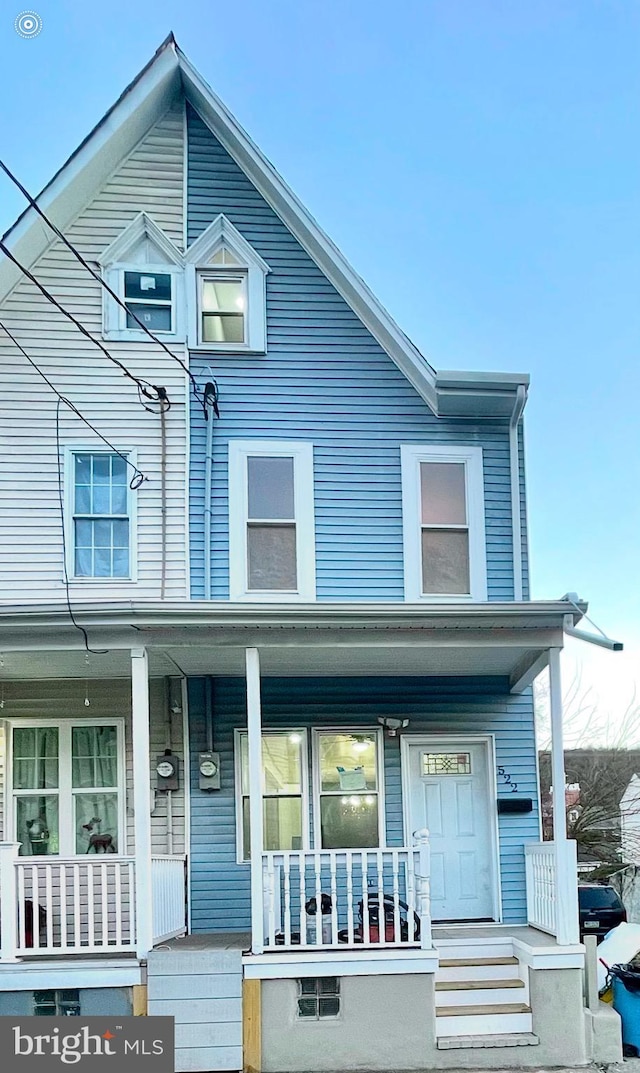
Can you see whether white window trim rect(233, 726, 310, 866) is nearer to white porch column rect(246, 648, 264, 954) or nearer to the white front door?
the white front door

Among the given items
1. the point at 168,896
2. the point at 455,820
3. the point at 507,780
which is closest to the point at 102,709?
the point at 168,896

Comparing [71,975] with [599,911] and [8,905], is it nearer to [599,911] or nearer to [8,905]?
[8,905]

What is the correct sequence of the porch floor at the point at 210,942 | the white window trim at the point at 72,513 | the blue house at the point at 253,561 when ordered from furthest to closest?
the white window trim at the point at 72,513 → the blue house at the point at 253,561 → the porch floor at the point at 210,942


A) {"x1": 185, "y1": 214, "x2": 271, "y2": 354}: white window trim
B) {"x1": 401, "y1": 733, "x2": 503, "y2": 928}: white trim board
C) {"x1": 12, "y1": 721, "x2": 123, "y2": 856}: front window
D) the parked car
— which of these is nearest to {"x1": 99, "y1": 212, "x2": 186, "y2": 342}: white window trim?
{"x1": 185, "y1": 214, "x2": 271, "y2": 354}: white window trim

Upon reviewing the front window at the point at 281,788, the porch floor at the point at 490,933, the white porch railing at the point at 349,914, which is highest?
the front window at the point at 281,788

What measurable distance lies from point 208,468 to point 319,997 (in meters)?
5.02

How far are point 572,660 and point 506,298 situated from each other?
1208 centimetres

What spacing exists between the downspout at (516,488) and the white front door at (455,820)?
1.77 m

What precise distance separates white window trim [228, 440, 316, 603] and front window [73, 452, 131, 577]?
1.08 m

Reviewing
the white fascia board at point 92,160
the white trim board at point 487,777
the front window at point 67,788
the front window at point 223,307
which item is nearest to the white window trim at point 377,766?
the white trim board at point 487,777

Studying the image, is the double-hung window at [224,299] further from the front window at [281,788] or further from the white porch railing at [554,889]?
the white porch railing at [554,889]

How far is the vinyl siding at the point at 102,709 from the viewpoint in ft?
31.4

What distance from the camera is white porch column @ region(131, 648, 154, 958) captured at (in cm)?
770

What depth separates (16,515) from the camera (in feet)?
32.4
